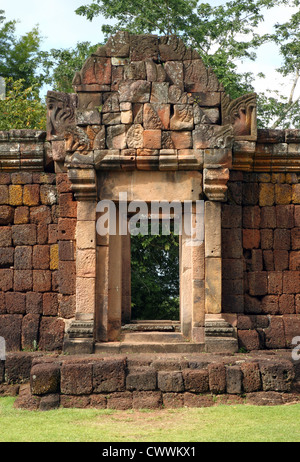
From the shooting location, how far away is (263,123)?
18453mm

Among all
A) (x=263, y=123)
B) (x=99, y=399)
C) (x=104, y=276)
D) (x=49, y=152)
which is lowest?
(x=99, y=399)

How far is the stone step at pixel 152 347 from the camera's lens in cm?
844

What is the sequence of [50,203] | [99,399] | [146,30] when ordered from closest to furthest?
[99,399] → [50,203] → [146,30]

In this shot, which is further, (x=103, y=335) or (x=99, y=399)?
(x=103, y=335)

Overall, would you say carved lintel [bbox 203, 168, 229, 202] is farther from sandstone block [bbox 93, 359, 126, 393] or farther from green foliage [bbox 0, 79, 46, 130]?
green foliage [bbox 0, 79, 46, 130]

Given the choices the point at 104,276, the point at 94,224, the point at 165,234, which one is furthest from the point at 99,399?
the point at 165,234

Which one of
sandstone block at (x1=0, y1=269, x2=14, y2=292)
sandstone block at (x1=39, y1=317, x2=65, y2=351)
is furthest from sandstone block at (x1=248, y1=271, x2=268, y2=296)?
sandstone block at (x1=0, y1=269, x2=14, y2=292)

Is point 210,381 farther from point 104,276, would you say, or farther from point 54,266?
point 54,266

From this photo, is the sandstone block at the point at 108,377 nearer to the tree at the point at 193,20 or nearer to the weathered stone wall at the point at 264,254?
the weathered stone wall at the point at 264,254

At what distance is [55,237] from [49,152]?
125 centimetres

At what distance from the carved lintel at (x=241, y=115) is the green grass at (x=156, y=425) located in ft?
12.6

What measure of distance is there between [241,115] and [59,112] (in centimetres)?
262

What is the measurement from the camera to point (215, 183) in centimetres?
850

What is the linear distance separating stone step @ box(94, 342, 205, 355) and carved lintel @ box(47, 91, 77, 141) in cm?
309
